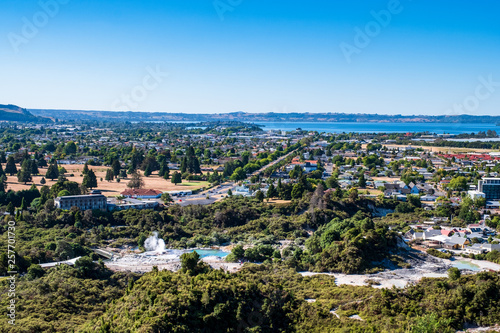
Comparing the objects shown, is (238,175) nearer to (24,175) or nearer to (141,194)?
(141,194)

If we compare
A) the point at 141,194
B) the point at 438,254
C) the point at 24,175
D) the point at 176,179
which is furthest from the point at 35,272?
the point at 176,179

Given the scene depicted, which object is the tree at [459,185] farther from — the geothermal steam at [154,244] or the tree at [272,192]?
the geothermal steam at [154,244]

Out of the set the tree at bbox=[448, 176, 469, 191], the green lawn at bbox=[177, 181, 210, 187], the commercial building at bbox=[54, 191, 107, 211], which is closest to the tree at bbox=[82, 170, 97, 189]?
the commercial building at bbox=[54, 191, 107, 211]

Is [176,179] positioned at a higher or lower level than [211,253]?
higher

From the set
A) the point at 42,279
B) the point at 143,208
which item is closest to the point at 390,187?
the point at 143,208

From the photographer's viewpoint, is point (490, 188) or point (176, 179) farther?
point (176, 179)

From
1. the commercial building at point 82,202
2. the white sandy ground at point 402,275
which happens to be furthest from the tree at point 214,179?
the white sandy ground at point 402,275

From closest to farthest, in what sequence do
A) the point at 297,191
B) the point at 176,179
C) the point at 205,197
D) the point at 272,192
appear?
1. the point at 297,191
2. the point at 272,192
3. the point at 205,197
4. the point at 176,179

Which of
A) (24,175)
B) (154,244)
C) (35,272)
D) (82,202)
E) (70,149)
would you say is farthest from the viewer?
(70,149)
